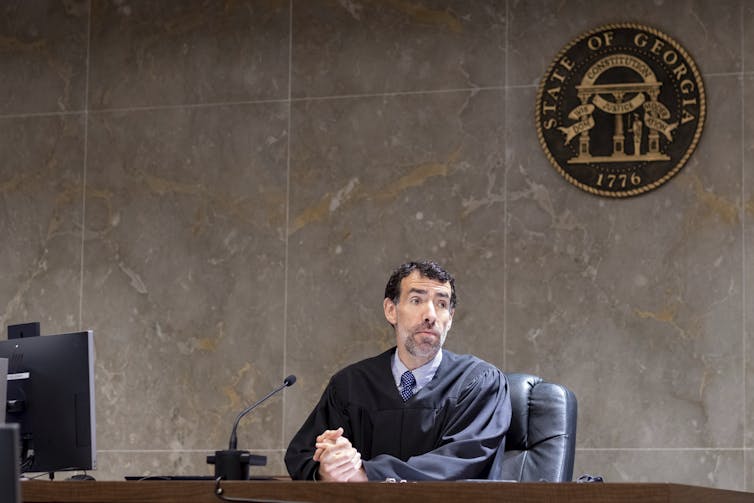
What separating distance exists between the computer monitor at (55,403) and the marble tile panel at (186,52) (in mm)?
2051

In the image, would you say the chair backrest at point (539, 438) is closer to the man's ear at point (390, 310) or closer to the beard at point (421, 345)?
the beard at point (421, 345)

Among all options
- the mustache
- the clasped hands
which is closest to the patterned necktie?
the mustache

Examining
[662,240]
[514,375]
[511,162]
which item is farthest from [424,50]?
[514,375]

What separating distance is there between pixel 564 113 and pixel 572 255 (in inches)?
23.2

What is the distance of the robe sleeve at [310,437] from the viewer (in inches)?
156

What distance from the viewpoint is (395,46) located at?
17.9ft

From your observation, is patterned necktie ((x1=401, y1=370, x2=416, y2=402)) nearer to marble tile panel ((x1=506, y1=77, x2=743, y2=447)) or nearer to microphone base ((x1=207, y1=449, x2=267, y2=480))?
marble tile panel ((x1=506, y1=77, x2=743, y2=447))

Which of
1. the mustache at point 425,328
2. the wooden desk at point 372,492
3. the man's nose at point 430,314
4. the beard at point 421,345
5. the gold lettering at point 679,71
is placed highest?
the gold lettering at point 679,71

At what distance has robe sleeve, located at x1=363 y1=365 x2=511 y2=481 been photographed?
3752 mm

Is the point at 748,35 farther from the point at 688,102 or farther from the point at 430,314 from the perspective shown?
the point at 430,314

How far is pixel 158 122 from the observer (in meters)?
5.70

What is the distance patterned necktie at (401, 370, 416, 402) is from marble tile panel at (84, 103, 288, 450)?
1246 mm

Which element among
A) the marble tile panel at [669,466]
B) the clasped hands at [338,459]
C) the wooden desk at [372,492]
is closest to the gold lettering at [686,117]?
the marble tile panel at [669,466]

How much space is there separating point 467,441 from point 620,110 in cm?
185
